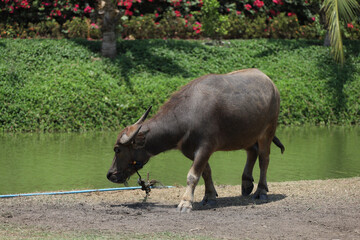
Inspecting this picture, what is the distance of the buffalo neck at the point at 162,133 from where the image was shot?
7.16 m

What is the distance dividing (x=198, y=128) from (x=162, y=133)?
0.46 metres

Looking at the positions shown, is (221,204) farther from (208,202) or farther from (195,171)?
(195,171)

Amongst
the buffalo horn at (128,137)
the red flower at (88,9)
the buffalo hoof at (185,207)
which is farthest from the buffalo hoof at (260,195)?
the red flower at (88,9)

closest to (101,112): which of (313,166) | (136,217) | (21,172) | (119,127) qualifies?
(119,127)

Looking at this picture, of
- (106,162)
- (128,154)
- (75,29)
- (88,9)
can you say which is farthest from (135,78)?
(128,154)

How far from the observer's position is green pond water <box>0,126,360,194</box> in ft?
31.4

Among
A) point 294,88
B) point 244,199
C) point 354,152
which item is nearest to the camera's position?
point 244,199

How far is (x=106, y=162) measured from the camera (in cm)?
1116

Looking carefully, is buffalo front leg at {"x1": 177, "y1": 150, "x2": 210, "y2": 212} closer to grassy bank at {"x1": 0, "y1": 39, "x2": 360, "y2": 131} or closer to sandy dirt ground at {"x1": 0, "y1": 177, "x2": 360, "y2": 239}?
sandy dirt ground at {"x1": 0, "y1": 177, "x2": 360, "y2": 239}

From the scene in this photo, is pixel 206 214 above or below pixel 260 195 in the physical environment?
above

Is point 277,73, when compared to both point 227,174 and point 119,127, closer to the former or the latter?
point 119,127

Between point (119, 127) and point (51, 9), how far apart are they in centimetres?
729

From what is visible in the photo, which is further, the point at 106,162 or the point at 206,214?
the point at 106,162

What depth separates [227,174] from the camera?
10.2 metres
